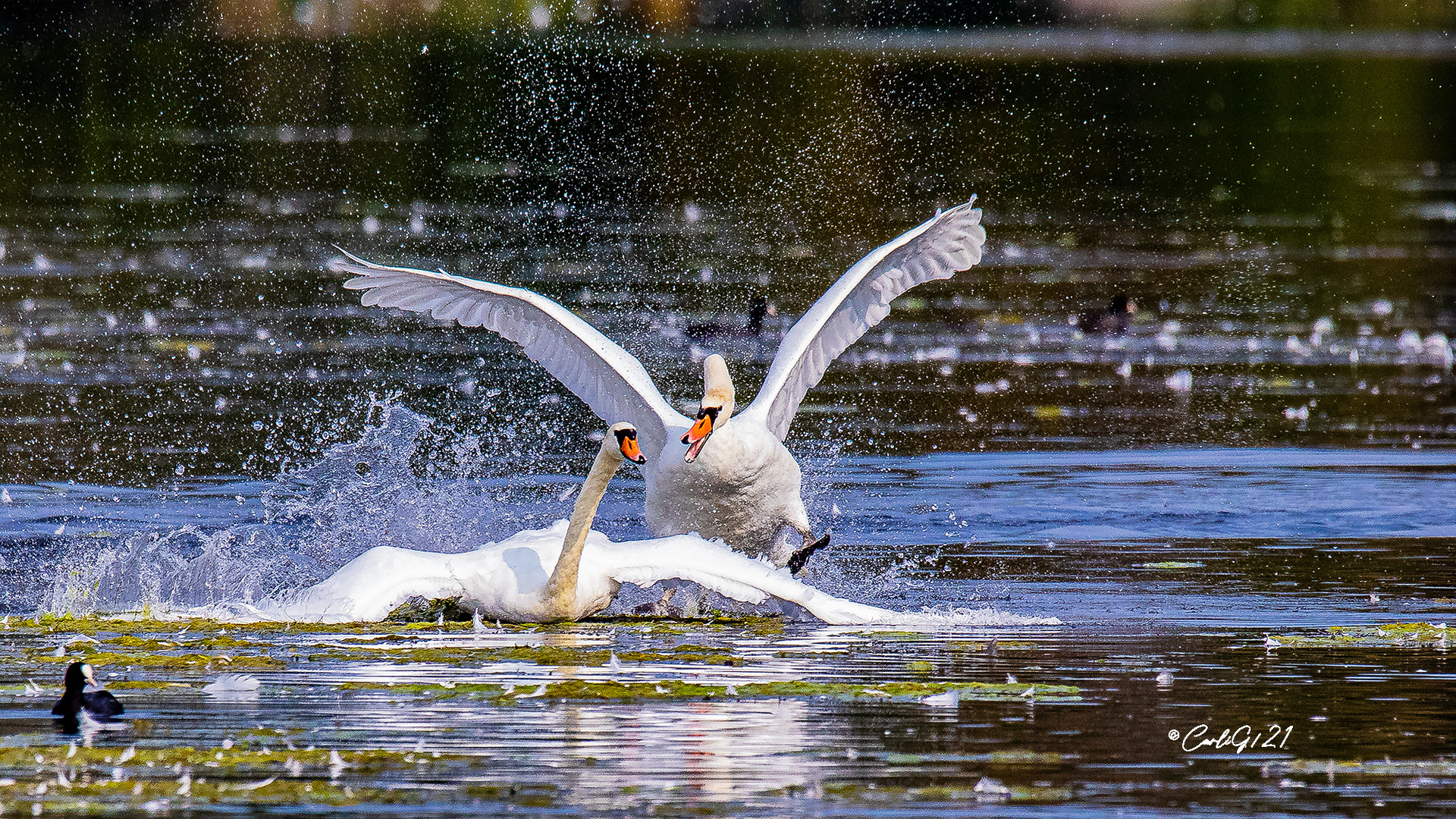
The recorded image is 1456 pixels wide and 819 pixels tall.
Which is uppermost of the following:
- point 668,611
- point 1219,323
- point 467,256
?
point 467,256

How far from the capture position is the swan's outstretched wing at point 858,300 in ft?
43.2

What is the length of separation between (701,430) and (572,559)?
111cm

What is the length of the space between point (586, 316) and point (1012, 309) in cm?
472

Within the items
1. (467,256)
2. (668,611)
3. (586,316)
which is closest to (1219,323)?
(586,316)

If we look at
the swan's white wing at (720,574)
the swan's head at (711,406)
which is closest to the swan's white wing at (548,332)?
the swan's head at (711,406)

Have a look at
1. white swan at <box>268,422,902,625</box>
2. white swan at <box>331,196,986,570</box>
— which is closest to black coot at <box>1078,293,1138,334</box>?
white swan at <box>331,196,986,570</box>

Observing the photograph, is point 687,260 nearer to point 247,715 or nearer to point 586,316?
point 586,316

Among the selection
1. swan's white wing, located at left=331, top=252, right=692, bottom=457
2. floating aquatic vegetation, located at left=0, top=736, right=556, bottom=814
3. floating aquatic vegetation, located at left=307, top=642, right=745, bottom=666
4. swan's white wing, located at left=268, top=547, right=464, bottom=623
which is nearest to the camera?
floating aquatic vegetation, located at left=0, top=736, right=556, bottom=814

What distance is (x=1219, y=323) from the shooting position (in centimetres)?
2325

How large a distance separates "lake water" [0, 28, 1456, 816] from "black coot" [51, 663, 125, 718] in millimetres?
176

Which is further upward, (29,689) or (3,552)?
(3,552)

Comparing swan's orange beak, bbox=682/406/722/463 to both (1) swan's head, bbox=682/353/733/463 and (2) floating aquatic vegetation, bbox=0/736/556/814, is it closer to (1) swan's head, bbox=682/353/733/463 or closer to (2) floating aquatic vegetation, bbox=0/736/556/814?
(1) swan's head, bbox=682/353/733/463

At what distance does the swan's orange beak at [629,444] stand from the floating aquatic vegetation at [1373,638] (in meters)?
3.10

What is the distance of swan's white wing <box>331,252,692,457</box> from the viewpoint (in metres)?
12.7
